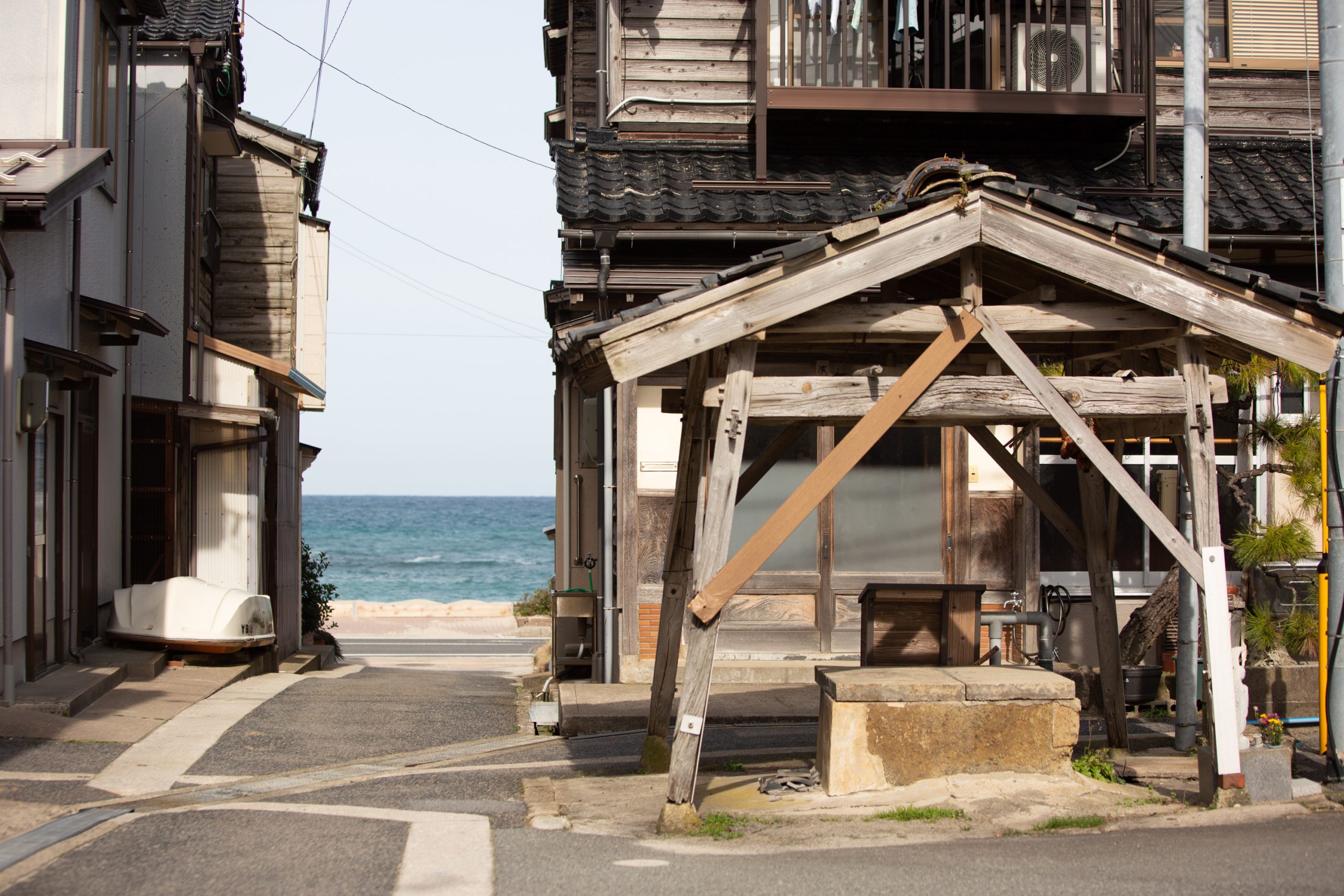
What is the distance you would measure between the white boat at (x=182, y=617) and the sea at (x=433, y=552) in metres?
24.6

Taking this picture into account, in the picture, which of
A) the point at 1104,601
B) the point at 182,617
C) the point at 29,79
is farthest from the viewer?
the point at 182,617

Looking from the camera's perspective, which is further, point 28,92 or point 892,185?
point 892,185

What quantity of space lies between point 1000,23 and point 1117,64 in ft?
5.11

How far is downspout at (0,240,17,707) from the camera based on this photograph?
30.3 ft

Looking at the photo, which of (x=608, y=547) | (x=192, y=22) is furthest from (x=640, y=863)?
(x=192, y=22)

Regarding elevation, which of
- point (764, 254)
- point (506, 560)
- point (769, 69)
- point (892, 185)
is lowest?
point (506, 560)

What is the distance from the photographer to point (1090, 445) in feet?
21.6

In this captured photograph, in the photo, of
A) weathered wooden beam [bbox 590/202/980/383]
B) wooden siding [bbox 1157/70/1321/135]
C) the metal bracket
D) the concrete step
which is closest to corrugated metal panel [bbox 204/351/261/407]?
the concrete step

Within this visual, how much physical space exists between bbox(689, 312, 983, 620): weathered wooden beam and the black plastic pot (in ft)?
16.8

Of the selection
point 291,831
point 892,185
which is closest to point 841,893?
point 291,831

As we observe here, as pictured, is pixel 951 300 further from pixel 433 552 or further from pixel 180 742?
pixel 433 552

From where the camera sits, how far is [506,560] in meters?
78.4

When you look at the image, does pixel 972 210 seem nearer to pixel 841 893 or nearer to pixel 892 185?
pixel 841 893

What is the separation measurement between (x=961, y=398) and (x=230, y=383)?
10.4 metres
